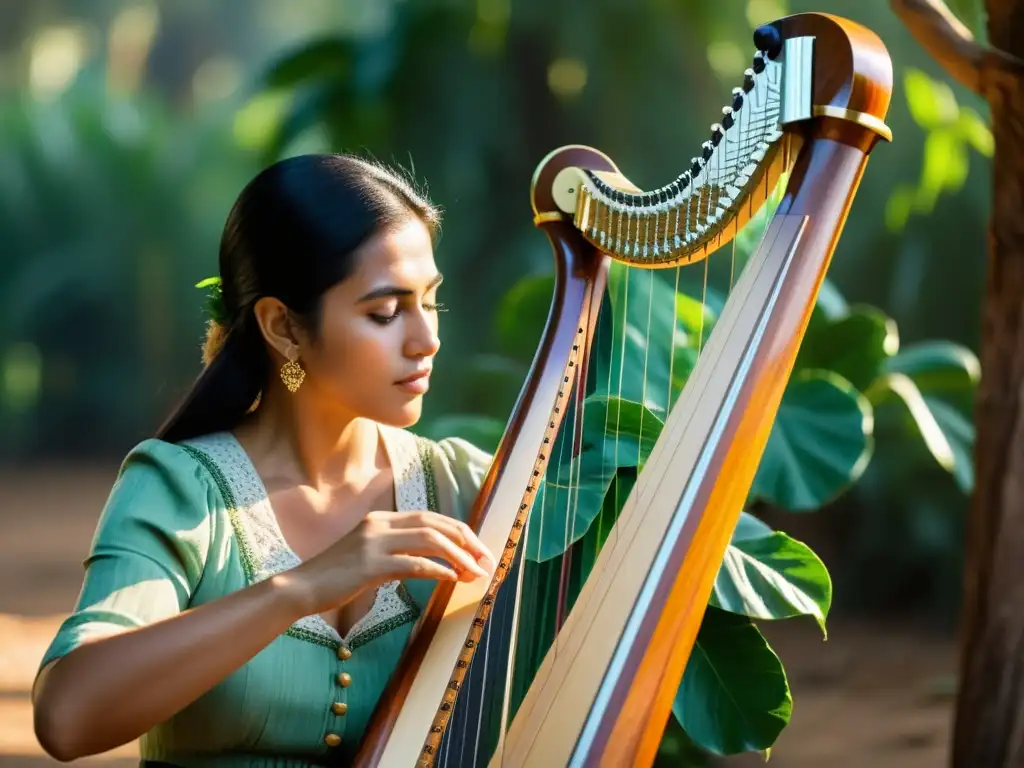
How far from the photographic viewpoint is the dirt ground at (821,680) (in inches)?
138

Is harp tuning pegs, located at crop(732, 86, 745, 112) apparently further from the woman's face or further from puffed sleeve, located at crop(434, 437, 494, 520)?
puffed sleeve, located at crop(434, 437, 494, 520)

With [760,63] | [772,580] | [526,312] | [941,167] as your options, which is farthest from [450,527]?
[941,167]

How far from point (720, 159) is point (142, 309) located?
803 centimetres

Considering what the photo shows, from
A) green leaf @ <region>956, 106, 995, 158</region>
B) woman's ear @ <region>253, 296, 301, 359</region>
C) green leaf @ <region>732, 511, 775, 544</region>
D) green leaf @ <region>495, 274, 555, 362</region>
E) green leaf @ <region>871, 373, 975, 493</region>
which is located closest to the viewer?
woman's ear @ <region>253, 296, 301, 359</region>

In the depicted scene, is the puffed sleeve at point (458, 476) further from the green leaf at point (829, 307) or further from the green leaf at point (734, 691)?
the green leaf at point (829, 307)

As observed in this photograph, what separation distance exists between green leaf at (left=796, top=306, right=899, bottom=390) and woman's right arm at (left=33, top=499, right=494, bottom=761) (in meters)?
1.80

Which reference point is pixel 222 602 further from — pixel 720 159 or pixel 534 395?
pixel 720 159

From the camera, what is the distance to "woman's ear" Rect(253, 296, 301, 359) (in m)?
1.32

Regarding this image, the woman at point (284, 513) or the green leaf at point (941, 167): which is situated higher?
the green leaf at point (941, 167)

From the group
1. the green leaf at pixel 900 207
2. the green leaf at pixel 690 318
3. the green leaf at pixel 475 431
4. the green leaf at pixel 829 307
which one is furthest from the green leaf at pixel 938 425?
the green leaf at pixel 900 207

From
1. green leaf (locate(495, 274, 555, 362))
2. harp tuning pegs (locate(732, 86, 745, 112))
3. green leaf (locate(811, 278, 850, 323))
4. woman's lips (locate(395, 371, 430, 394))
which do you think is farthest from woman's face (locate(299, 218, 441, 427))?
green leaf (locate(811, 278, 850, 323))

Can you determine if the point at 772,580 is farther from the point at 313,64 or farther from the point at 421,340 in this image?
the point at 313,64

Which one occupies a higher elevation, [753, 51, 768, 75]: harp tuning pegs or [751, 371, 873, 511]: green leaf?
[753, 51, 768, 75]: harp tuning pegs

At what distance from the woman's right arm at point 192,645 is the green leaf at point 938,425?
7.24 feet
